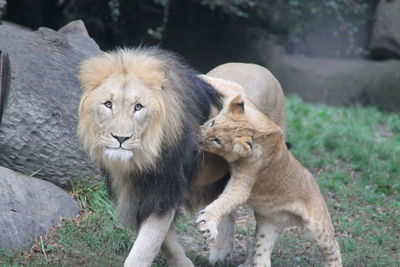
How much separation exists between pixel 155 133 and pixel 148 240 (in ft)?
2.13

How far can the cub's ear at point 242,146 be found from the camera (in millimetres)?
4320

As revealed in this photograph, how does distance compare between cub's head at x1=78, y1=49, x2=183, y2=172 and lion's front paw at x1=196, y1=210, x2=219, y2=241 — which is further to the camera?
lion's front paw at x1=196, y1=210, x2=219, y2=241

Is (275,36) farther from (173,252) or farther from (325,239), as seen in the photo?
(173,252)

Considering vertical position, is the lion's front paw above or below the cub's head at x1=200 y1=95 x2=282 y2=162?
below

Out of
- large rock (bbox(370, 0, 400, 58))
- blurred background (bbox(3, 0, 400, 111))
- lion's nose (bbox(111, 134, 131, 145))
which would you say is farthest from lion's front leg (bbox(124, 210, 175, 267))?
large rock (bbox(370, 0, 400, 58))

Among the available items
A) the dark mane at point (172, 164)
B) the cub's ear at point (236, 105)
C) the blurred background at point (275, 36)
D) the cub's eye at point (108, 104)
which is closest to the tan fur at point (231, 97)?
the cub's ear at point (236, 105)

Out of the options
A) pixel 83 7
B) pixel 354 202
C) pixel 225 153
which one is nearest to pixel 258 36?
pixel 83 7

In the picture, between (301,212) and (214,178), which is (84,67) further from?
(301,212)

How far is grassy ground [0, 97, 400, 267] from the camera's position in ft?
16.6

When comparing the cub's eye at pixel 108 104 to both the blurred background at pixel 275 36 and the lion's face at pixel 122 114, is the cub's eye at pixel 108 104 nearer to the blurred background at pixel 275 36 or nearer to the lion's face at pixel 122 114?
the lion's face at pixel 122 114

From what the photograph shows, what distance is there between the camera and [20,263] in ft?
15.4

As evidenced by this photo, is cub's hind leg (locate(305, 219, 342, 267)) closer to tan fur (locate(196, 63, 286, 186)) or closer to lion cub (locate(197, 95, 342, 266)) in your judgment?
lion cub (locate(197, 95, 342, 266))

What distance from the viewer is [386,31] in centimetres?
1192

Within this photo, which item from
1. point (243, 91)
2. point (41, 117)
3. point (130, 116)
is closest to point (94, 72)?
point (130, 116)
